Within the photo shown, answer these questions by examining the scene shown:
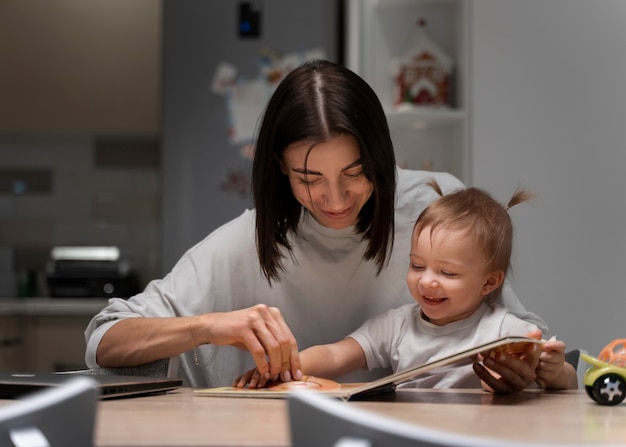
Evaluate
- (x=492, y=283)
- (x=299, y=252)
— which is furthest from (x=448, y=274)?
(x=299, y=252)

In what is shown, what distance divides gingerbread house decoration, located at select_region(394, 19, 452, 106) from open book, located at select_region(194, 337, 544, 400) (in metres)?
1.77

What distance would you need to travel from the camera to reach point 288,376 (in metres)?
1.34

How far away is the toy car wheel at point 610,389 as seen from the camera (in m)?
1.14

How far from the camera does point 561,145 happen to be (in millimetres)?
2752

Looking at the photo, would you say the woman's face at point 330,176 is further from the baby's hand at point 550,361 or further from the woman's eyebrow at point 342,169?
the baby's hand at point 550,361

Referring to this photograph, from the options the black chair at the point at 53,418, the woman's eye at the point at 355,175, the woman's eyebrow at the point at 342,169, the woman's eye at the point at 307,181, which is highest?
the woman's eyebrow at the point at 342,169

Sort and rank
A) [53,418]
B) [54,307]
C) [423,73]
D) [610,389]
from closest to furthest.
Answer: [53,418] → [610,389] → [423,73] → [54,307]

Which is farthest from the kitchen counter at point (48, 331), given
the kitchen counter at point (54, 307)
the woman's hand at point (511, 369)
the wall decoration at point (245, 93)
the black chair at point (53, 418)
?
the black chair at point (53, 418)

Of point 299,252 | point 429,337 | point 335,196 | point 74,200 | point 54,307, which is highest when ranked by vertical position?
point 335,196

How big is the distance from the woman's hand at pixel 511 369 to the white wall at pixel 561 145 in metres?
1.42

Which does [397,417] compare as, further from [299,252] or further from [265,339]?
[299,252]

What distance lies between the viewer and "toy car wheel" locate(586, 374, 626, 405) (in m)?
1.14

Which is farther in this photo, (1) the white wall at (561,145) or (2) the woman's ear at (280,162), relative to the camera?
→ (1) the white wall at (561,145)

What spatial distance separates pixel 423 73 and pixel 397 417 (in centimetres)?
212
